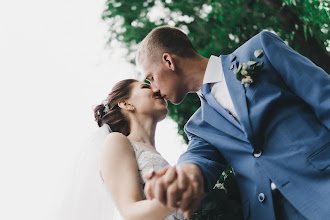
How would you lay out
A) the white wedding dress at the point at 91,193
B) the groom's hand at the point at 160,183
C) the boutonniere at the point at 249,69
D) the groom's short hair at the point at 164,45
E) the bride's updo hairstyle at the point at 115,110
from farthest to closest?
the bride's updo hairstyle at the point at 115,110
the groom's short hair at the point at 164,45
the white wedding dress at the point at 91,193
the boutonniere at the point at 249,69
the groom's hand at the point at 160,183

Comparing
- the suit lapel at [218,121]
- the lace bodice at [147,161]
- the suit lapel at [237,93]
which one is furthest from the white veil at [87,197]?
the suit lapel at [237,93]

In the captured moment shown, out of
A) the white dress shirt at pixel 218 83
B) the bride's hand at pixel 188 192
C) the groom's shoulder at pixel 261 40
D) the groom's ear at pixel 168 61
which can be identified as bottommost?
the bride's hand at pixel 188 192

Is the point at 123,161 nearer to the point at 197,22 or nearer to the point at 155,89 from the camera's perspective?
the point at 155,89

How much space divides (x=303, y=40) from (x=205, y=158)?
2.69 metres

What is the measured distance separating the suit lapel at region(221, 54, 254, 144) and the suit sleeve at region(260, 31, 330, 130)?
0.24 metres

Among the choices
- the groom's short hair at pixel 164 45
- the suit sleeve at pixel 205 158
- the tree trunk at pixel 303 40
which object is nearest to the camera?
the suit sleeve at pixel 205 158

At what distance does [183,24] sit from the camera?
316 inches

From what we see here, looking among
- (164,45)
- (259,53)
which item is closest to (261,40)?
(259,53)

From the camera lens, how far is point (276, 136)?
197cm

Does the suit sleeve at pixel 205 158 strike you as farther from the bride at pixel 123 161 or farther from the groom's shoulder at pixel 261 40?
the groom's shoulder at pixel 261 40

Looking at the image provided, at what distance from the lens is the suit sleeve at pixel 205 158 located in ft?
6.36

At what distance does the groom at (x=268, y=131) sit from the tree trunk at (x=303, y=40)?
2.08 meters

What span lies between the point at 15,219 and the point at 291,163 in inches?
111

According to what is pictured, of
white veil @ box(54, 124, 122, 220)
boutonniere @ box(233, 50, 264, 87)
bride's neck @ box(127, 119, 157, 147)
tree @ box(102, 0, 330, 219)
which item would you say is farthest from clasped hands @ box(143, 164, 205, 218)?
tree @ box(102, 0, 330, 219)
